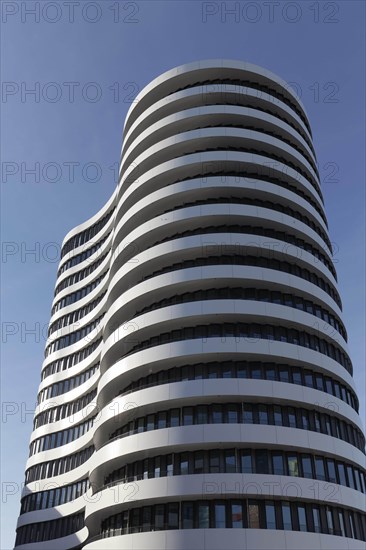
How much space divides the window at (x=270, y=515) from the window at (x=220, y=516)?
2685 mm

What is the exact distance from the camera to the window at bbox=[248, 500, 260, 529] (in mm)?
31484

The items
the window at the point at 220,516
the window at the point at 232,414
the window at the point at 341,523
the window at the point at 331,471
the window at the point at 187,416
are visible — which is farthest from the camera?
the window at the point at 187,416

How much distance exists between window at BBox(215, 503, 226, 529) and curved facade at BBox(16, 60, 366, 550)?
84 millimetres

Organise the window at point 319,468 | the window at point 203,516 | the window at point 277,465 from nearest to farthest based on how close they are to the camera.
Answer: the window at point 203,516 < the window at point 277,465 < the window at point 319,468

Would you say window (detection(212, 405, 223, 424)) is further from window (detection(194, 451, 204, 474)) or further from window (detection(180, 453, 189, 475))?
window (detection(180, 453, 189, 475))

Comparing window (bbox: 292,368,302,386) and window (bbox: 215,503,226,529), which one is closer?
window (bbox: 215,503,226,529)

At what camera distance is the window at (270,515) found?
104 feet

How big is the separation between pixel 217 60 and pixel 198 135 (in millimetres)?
10190

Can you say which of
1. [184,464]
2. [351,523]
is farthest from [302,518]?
[184,464]

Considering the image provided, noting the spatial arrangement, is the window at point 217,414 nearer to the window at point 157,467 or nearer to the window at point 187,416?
the window at point 187,416

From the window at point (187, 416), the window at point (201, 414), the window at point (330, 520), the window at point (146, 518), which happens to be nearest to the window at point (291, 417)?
the window at point (330, 520)

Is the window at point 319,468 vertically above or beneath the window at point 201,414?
beneath

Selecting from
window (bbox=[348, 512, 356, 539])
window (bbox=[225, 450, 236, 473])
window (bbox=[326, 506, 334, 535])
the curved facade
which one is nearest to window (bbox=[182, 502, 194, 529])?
the curved facade

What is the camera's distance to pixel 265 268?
133 ft
